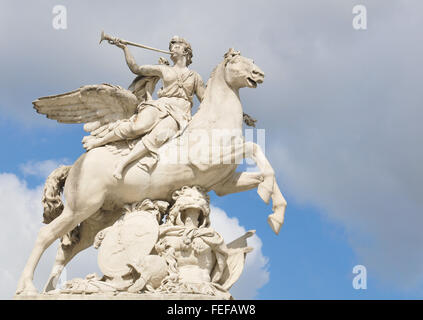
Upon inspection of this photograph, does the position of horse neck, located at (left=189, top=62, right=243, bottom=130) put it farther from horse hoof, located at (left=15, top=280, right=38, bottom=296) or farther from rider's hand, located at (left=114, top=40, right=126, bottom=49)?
horse hoof, located at (left=15, top=280, right=38, bottom=296)

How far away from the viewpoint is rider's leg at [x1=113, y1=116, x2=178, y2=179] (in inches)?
433

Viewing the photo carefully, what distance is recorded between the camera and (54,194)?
1165 cm

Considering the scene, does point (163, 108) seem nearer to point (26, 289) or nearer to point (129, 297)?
point (129, 297)

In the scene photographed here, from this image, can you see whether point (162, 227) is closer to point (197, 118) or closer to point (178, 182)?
point (178, 182)

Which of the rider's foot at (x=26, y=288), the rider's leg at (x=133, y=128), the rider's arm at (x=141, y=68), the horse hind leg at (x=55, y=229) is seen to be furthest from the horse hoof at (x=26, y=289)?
the rider's arm at (x=141, y=68)

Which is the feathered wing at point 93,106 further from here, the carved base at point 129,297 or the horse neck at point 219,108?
the carved base at point 129,297

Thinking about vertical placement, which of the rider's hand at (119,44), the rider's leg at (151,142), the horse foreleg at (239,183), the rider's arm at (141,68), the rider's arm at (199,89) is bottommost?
the horse foreleg at (239,183)

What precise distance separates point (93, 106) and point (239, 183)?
266 centimetres

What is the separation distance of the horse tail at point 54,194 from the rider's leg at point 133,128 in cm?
68

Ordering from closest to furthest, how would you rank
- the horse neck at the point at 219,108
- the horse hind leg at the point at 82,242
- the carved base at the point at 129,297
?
the carved base at the point at 129,297 < the horse neck at the point at 219,108 < the horse hind leg at the point at 82,242

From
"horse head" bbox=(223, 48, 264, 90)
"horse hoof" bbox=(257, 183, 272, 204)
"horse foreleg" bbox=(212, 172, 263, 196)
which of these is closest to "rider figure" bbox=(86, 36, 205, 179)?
"horse head" bbox=(223, 48, 264, 90)

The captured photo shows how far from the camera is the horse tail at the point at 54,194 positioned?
1161cm

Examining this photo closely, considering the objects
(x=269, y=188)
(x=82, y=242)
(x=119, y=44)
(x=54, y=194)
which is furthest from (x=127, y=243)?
(x=119, y=44)

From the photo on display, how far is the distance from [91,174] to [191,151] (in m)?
1.58
